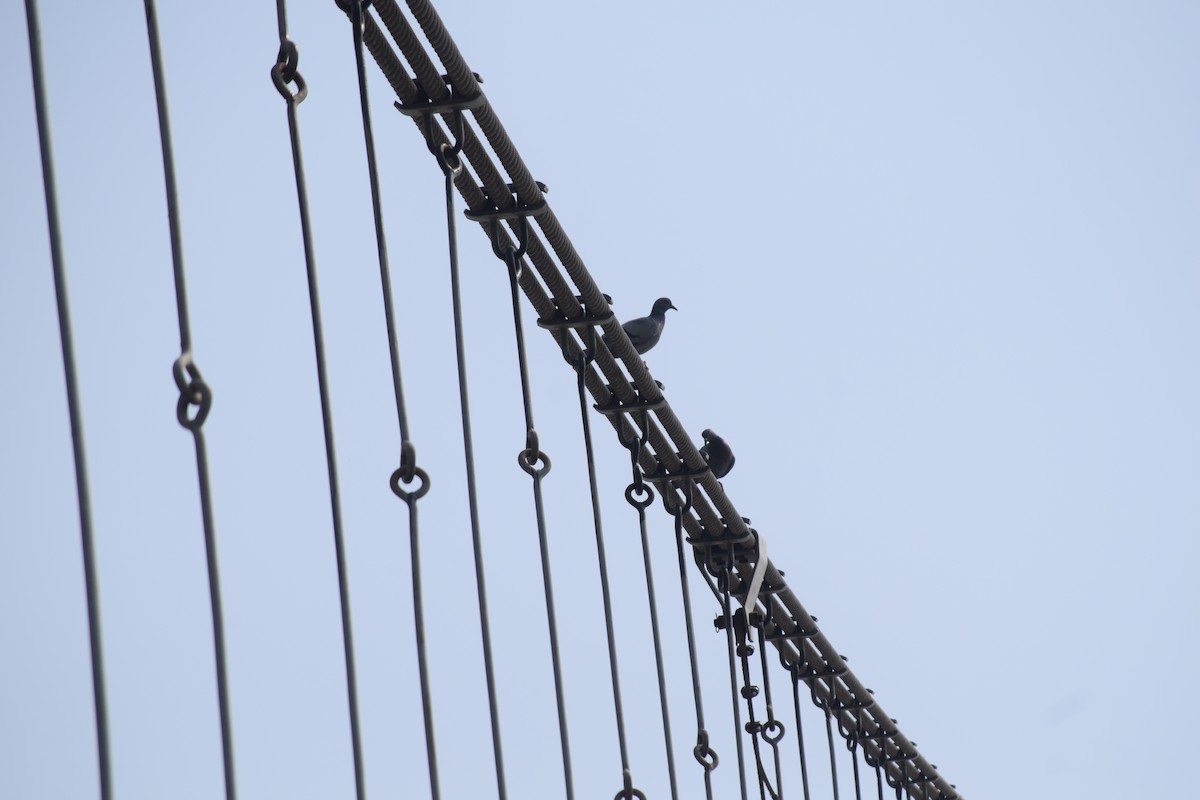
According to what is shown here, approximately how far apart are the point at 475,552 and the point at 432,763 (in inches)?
16.5

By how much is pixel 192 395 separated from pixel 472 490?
36.2 inches

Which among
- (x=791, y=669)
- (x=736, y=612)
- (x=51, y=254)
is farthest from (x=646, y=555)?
(x=51, y=254)

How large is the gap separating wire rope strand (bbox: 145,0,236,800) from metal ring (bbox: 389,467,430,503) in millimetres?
486

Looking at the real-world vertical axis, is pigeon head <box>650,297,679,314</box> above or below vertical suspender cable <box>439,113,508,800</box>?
above

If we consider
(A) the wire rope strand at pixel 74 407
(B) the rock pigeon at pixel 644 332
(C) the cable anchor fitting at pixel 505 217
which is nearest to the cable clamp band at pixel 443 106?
(C) the cable anchor fitting at pixel 505 217

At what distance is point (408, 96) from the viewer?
112 inches

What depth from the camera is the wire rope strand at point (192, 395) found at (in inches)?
75.7

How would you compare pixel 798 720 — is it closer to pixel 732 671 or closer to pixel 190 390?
pixel 732 671

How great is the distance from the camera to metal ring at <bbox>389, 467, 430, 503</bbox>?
245cm

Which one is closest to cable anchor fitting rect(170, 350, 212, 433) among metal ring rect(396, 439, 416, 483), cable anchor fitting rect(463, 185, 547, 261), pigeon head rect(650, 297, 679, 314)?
metal ring rect(396, 439, 416, 483)

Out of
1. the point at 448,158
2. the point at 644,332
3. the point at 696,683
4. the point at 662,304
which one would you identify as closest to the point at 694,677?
the point at 696,683

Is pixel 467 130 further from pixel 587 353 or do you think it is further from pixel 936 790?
pixel 936 790

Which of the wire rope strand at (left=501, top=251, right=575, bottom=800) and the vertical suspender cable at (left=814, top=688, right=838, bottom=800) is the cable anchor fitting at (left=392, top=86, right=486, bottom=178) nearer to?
the wire rope strand at (left=501, top=251, right=575, bottom=800)

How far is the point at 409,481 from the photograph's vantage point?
247cm
